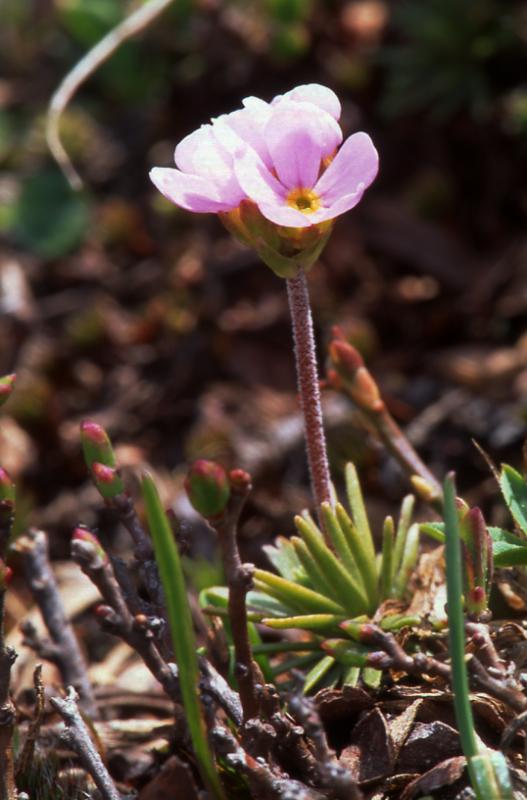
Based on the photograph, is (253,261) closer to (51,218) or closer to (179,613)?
(51,218)

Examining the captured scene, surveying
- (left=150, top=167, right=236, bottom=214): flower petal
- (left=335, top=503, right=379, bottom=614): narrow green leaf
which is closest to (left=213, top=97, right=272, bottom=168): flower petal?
(left=150, top=167, right=236, bottom=214): flower petal

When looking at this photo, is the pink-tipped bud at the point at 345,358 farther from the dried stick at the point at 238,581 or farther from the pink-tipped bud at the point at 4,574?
the pink-tipped bud at the point at 4,574

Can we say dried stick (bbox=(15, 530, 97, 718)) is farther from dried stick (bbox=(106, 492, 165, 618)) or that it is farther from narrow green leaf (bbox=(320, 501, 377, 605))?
narrow green leaf (bbox=(320, 501, 377, 605))

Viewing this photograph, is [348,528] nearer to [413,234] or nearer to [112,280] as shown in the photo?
[413,234]

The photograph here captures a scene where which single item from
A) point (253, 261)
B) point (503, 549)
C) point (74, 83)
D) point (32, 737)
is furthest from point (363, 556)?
point (253, 261)

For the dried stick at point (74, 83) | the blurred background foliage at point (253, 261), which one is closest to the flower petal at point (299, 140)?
the dried stick at point (74, 83)

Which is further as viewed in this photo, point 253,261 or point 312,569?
point 253,261
